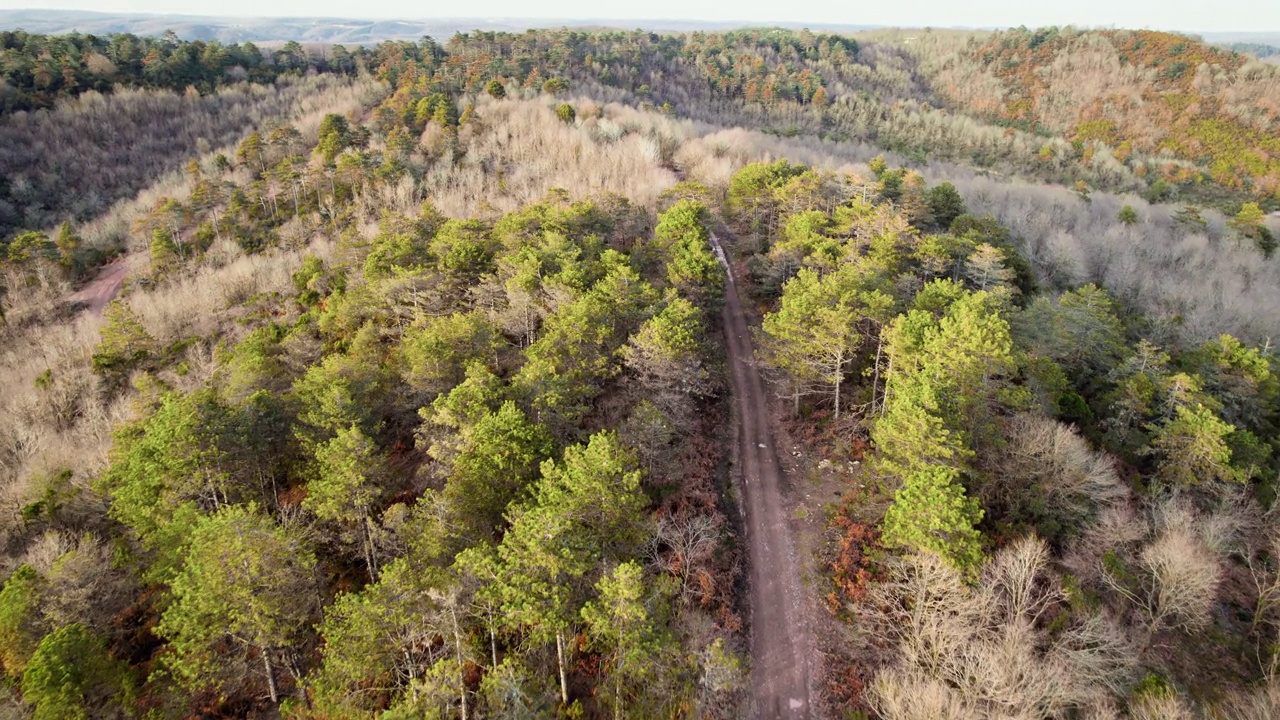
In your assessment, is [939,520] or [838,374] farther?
[838,374]

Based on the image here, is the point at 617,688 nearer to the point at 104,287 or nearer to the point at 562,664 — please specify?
the point at 562,664

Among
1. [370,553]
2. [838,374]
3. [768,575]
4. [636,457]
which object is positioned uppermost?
[838,374]

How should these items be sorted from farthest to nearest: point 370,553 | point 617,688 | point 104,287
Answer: point 104,287 → point 370,553 → point 617,688

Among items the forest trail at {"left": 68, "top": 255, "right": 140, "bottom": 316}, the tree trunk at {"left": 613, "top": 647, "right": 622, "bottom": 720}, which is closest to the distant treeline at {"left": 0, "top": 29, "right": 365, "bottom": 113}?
the forest trail at {"left": 68, "top": 255, "right": 140, "bottom": 316}

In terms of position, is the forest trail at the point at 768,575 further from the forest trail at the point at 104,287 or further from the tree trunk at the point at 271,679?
the forest trail at the point at 104,287

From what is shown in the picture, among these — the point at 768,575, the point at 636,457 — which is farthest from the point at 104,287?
the point at 768,575

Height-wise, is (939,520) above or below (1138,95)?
below

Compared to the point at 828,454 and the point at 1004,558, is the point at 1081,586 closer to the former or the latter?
the point at 1004,558

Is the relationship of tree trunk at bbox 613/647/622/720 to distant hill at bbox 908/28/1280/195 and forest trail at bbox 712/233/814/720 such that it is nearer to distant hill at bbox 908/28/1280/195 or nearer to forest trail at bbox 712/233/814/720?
forest trail at bbox 712/233/814/720
